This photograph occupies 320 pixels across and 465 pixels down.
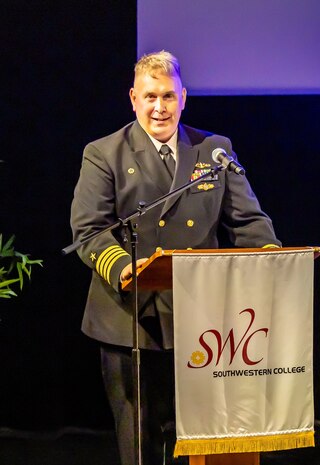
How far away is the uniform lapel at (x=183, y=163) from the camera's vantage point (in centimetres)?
299

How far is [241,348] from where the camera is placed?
2553 mm

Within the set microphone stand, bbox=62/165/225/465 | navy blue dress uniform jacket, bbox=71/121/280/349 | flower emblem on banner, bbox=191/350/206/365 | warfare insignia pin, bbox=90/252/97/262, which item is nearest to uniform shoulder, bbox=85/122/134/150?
navy blue dress uniform jacket, bbox=71/121/280/349

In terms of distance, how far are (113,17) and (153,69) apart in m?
0.97

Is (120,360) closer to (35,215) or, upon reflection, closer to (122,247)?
(122,247)

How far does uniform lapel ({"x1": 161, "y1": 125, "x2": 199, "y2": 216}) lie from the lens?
9.82ft

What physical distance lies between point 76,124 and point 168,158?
0.93 m

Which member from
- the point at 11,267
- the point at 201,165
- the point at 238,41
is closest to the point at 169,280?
the point at 201,165

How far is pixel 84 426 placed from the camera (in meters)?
4.06

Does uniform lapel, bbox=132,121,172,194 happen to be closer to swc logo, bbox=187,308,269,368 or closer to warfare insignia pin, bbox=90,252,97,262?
warfare insignia pin, bbox=90,252,97,262

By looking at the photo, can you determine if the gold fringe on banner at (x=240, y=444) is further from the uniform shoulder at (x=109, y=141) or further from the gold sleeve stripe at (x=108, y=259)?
the uniform shoulder at (x=109, y=141)

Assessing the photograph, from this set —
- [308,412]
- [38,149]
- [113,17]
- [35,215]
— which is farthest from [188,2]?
[308,412]

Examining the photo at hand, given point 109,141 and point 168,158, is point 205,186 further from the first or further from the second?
point 109,141

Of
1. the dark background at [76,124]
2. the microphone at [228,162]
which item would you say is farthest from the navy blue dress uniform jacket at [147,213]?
the dark background at [76,124]

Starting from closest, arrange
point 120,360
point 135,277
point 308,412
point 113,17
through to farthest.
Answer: point 135,277 < point 308,412 < point 120,360 < point 113,17
